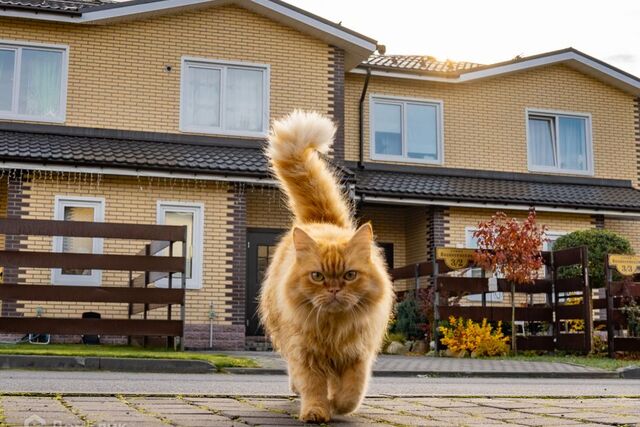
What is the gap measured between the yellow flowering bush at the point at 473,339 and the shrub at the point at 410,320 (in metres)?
1.46

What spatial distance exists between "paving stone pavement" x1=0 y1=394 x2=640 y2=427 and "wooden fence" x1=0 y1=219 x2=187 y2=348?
7.11 m

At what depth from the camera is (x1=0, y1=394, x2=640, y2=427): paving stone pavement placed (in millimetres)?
4184

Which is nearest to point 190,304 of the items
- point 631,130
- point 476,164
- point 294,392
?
point 476,164

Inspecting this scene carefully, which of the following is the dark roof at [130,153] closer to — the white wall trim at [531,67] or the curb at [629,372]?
the white wall trim at [531,67]

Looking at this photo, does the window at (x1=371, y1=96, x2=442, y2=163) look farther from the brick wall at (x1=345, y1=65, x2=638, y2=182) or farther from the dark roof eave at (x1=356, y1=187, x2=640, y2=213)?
the dark roof eave at (x1=356, y1=187, x2=640, y2=213)

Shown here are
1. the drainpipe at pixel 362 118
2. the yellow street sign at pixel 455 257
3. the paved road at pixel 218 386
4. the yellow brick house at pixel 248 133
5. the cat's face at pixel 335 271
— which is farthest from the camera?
the drainpipe at pixel 362 118

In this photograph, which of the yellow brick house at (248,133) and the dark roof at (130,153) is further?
the yellow brick house at (248,133)

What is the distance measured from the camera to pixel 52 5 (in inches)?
698

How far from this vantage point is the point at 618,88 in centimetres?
2217

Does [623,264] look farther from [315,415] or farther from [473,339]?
[315,415]

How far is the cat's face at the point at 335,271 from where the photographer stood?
14.9ft

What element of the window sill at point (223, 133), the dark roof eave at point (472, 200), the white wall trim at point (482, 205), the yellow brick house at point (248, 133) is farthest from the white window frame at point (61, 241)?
the white wall trim at point (482, 205)

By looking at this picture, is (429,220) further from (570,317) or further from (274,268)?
(274,268)

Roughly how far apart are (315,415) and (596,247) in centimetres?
1359
